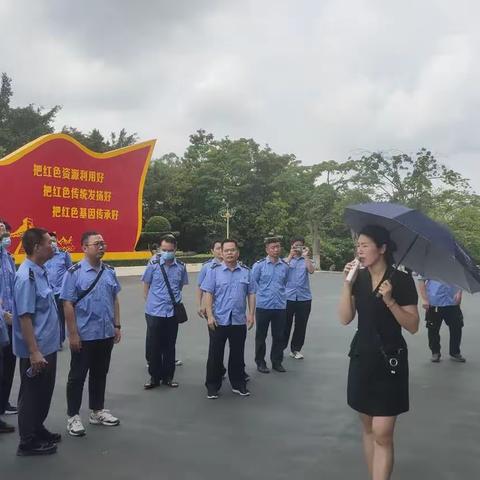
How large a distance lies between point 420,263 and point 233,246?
7.01ft

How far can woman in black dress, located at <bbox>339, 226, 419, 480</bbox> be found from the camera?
245 cm

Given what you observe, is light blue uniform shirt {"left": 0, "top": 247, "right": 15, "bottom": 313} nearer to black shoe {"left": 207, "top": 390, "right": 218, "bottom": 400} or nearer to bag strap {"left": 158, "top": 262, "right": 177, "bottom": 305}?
bag strap {"left": 158, "top": 262, "right": 177, "bottom": 305}

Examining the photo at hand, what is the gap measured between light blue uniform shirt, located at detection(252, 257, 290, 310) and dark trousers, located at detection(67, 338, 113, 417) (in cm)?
211

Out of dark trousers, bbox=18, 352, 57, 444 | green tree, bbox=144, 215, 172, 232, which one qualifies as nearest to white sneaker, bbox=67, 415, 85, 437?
dark trousers, bbox=18, 352, 57, 444

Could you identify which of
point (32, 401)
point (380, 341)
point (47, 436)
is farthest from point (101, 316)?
point (380, 341)

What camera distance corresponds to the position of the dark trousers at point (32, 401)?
3215 millimetres

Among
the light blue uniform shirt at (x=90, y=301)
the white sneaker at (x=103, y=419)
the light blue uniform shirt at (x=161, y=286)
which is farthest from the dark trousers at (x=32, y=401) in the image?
the light blue uniform shirt at (x=161, y=286)

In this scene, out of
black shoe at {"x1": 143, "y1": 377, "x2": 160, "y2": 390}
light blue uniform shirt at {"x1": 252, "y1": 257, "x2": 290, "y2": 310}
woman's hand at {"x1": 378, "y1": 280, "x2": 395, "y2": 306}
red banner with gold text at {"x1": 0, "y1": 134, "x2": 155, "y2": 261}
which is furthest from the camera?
red banner with gold text at {"x1": 0, "y1": 134, "x2": 155, "y2": 261}

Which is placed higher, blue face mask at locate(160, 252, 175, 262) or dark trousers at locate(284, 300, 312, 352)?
blue face mask at locate(160, 252, 175, 262)

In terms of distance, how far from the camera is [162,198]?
90.9 ft

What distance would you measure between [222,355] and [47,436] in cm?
165

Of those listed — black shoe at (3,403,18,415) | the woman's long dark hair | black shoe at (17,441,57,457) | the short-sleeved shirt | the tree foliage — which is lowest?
black shoe at (3,403,18,415)

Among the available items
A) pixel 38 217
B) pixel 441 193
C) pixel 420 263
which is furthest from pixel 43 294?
pixel 441 193

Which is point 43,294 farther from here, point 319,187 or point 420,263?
point 319,187
